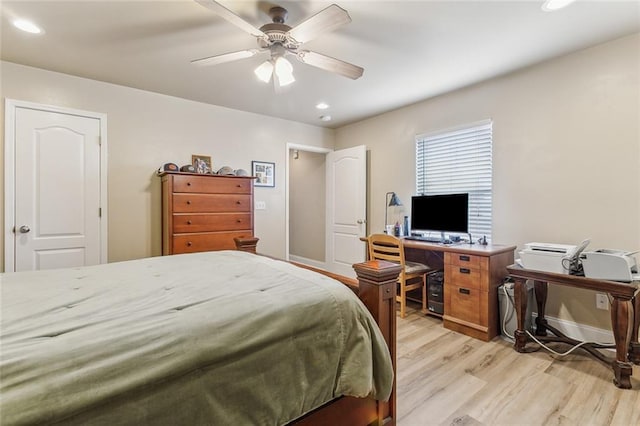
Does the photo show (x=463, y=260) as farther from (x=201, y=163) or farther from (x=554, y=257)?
(x=201, y=163)

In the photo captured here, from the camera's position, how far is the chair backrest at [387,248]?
3.08 metres

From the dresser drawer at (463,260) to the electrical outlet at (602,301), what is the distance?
943 millimetres

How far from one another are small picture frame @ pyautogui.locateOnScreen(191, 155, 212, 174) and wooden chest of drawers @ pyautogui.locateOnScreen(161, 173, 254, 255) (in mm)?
309

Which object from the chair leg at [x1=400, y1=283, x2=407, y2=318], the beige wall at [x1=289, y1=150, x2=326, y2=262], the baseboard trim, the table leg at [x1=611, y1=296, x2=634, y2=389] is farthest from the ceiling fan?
the baseboard trim

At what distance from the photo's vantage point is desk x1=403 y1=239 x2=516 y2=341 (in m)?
2.60

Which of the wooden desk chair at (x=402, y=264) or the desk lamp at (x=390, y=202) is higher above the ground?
the desk lamp at (x=390, y=202)

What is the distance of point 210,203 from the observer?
328 centimetres

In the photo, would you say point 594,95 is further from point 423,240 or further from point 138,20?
point 138,20

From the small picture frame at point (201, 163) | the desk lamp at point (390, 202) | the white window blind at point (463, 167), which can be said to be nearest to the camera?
the white window blind at point (463, 167)

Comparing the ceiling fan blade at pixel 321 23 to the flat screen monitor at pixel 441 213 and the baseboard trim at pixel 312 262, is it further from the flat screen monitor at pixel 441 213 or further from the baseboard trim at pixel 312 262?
the baseboard trim at pixel 312 262

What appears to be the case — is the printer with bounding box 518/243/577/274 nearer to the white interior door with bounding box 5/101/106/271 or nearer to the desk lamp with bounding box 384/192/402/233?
the desk lamp with bounding box 384/192/402/233

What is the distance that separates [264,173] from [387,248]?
6.90 ft

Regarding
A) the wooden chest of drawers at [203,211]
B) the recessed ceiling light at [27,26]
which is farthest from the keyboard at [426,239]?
the recessed ceiling light at [27,26]

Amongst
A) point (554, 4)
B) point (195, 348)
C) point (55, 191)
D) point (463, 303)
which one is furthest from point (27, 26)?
point (463, 303)
